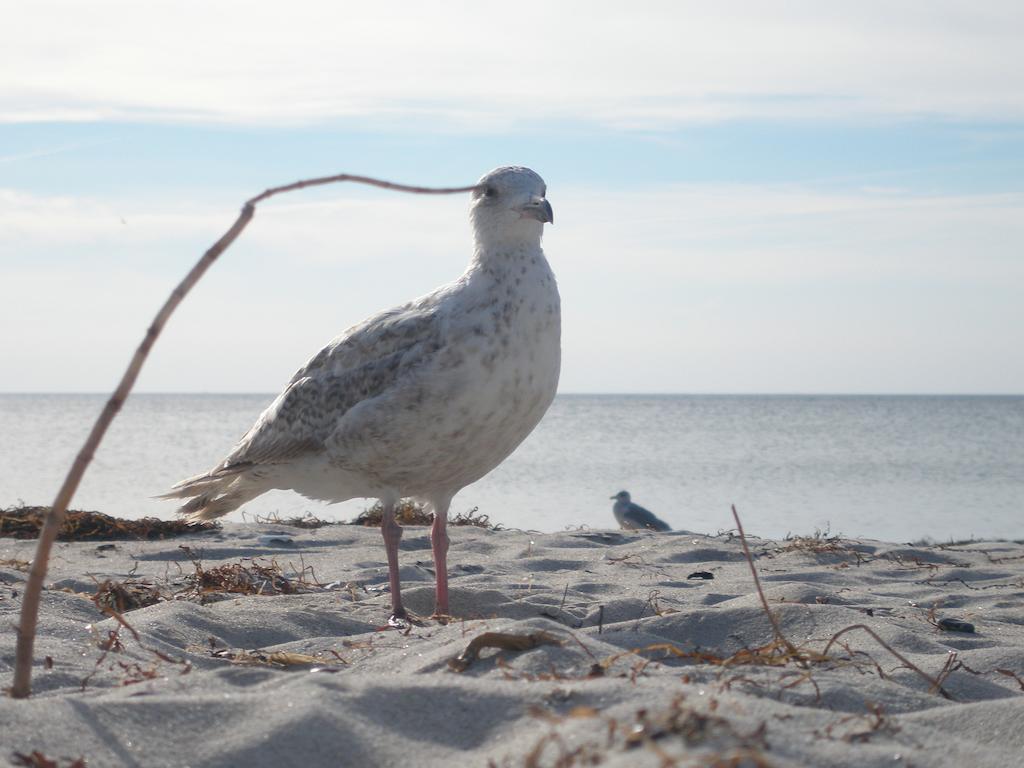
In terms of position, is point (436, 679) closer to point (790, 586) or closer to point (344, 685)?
point (344, 685)

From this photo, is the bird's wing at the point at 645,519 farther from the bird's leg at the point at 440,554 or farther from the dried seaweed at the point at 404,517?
the bird's leg at the point at 440,554

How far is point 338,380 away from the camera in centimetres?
558

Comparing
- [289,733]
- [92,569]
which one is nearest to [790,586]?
[289,733]

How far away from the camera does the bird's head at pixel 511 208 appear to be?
536 cm

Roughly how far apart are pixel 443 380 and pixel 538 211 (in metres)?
0.97

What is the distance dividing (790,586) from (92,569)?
4.11m

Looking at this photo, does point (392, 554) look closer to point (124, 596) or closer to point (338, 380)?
point (338, 380)

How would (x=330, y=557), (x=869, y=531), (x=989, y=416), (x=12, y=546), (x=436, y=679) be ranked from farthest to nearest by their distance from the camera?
(x=989, y=416)
(x=869, y=531)
(x=12, y=546)
(x=330, y=557)
(x=436, y=679)

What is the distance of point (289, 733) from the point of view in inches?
104

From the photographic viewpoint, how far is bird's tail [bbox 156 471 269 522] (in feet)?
20.6

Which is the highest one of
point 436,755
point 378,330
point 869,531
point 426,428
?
point 378,330

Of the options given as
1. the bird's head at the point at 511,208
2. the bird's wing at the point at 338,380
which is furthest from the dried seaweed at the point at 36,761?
the bird's head at the point at 511,208

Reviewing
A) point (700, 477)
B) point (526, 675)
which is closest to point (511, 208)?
point (526, 675)

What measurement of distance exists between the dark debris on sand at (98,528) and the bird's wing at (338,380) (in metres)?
2.76
